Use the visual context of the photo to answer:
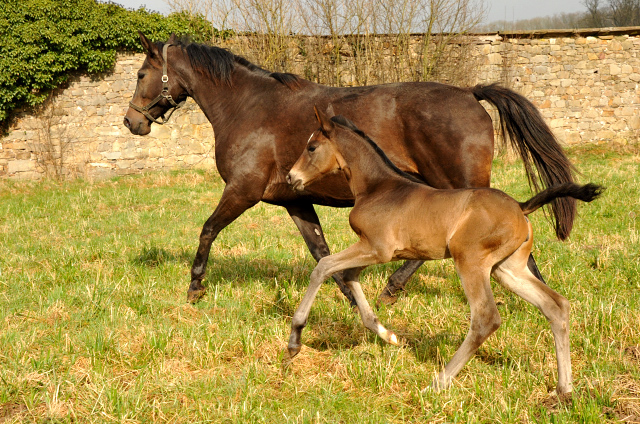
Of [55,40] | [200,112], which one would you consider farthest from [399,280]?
[55,40]

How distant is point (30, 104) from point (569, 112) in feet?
49.4

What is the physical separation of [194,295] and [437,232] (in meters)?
2.74

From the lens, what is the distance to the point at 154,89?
6.05 m

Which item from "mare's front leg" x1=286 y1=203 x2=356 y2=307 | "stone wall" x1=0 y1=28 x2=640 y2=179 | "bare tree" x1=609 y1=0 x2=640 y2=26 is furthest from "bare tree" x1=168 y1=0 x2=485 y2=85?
"bare tree" x1=609 y1=0 x2=640 y2=26

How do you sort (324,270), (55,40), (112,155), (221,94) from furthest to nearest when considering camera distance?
(112,155)
(55,40)
(221,94)
(324,270)

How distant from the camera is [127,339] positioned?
4.11m

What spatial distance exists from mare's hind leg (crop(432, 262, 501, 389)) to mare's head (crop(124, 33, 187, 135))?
3886mm

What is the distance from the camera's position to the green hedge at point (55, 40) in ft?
44.2

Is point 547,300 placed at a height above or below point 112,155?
above

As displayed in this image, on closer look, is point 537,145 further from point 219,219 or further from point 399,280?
point 219,219

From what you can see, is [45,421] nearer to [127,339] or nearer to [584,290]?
[127,339]

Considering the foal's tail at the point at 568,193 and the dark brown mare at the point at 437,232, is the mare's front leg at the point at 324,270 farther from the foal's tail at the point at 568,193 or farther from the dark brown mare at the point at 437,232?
the foal's tail at the point at 568,193

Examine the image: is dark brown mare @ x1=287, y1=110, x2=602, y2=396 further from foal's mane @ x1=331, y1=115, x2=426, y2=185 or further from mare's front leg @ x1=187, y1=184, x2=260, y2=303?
mare's front leg @ x1=187, y1=184, x2=260, y2=303

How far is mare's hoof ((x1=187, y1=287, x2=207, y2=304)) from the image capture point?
5340mm
